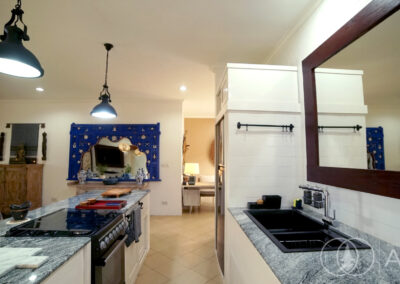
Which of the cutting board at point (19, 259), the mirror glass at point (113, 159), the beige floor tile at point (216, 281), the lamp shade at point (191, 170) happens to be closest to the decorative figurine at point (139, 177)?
the mirror glass at point (113, 159)

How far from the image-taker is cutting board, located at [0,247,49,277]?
33.7 inches

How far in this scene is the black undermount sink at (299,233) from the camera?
1097 mm

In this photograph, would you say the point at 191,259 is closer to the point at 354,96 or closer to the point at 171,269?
the point at 171,269

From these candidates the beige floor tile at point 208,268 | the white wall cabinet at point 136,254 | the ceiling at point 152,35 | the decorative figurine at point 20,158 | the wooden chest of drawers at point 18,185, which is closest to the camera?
the ceiling at point 152,35

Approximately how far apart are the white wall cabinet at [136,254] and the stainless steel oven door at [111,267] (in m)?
0.26

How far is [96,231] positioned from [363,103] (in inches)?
77.4

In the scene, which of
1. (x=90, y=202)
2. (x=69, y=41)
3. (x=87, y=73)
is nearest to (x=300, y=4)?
(x=69, y=41)

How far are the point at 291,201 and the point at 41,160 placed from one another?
18.2 ft

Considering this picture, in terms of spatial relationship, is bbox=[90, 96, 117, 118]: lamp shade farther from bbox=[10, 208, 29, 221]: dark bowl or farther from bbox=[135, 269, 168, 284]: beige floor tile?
bbox=[135, 269, 168, 284]: beige floor tile

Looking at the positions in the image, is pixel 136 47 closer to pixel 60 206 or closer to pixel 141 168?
pixel 60 206

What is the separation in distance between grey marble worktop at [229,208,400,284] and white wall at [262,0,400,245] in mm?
102

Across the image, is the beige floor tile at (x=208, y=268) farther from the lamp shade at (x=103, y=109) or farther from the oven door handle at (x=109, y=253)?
the lamp shade at (x=103, y=109)

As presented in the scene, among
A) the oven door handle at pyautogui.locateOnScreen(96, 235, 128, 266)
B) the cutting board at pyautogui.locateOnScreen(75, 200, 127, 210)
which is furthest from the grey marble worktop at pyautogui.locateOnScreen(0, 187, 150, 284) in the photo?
the cutting board at pyautogui.locateOnScreen(75, 200, 127, 210)

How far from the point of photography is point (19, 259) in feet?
3.01
